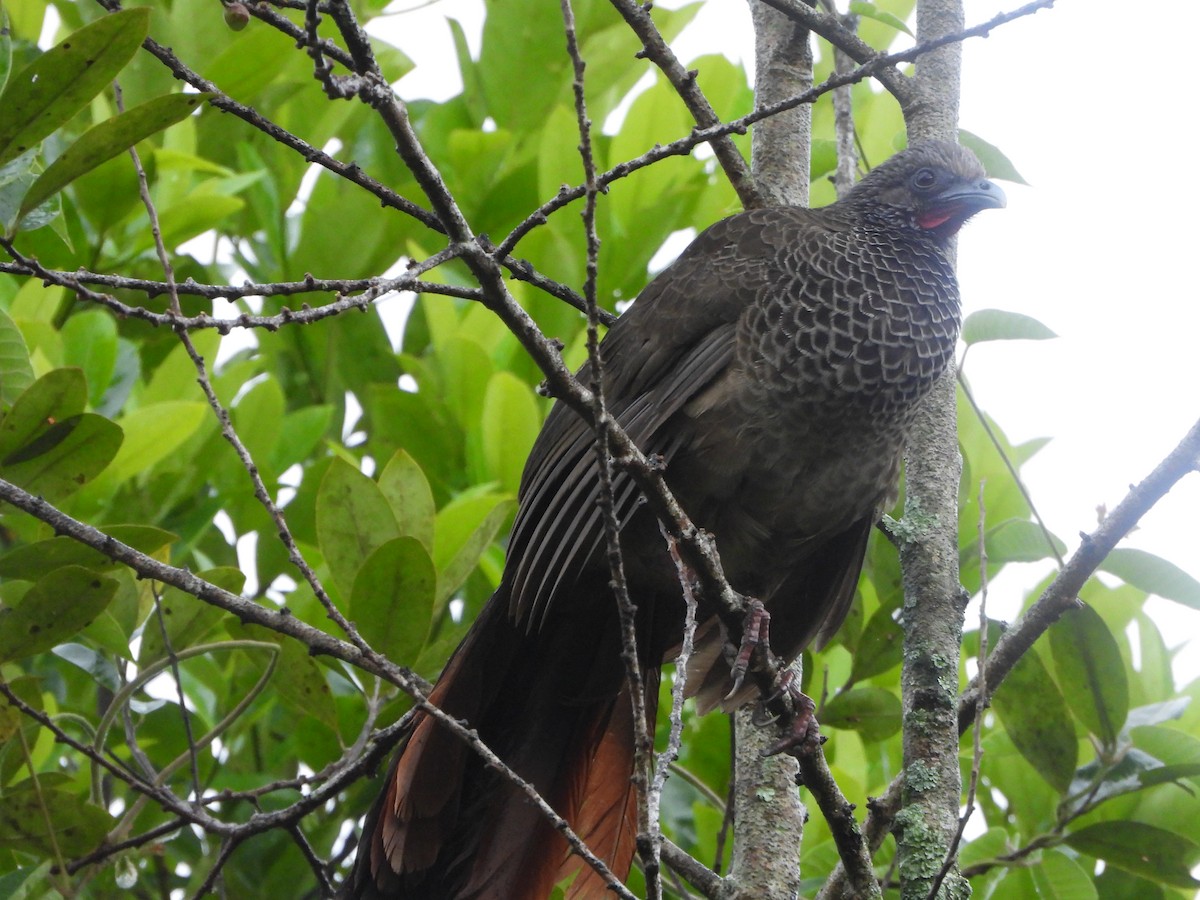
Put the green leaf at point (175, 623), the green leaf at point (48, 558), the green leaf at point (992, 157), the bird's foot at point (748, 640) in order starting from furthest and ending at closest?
the green leaf at point (992, 157) < the green leaf at point (175, 623) < the green leaf at point (48, 558) < the bird's foot at point (748, 640)

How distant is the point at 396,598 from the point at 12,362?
101 cm

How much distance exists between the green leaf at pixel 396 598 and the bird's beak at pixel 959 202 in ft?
Answer: 5.80

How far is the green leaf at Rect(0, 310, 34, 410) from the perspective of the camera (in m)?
2.96

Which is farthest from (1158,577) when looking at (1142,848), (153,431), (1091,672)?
(153,431)

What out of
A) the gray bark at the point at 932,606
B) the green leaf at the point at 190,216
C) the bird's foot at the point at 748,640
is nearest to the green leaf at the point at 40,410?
the green leaf at the point at 190,216

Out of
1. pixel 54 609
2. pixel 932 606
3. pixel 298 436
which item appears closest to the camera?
pixel 54 609

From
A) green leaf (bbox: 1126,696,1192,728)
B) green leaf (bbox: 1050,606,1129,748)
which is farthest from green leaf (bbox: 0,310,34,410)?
green leaf (bbox: 1126,696,1192,728)

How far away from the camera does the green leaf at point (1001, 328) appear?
312 centimetres

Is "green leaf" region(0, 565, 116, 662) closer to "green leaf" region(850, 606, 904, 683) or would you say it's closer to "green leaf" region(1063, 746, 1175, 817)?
"green leaf" region(850, 606, 904, 683)

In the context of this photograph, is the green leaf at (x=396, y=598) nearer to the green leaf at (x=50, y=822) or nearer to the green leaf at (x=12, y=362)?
the green leaf at (x=50, y=822)

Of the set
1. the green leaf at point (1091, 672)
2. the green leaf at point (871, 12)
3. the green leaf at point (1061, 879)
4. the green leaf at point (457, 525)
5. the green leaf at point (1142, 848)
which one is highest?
the green leaf at point (871, 12)

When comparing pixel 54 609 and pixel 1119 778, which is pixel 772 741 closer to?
pixel 1119 778

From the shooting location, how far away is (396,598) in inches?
119

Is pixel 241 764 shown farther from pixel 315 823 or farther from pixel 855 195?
pixel 855 195
